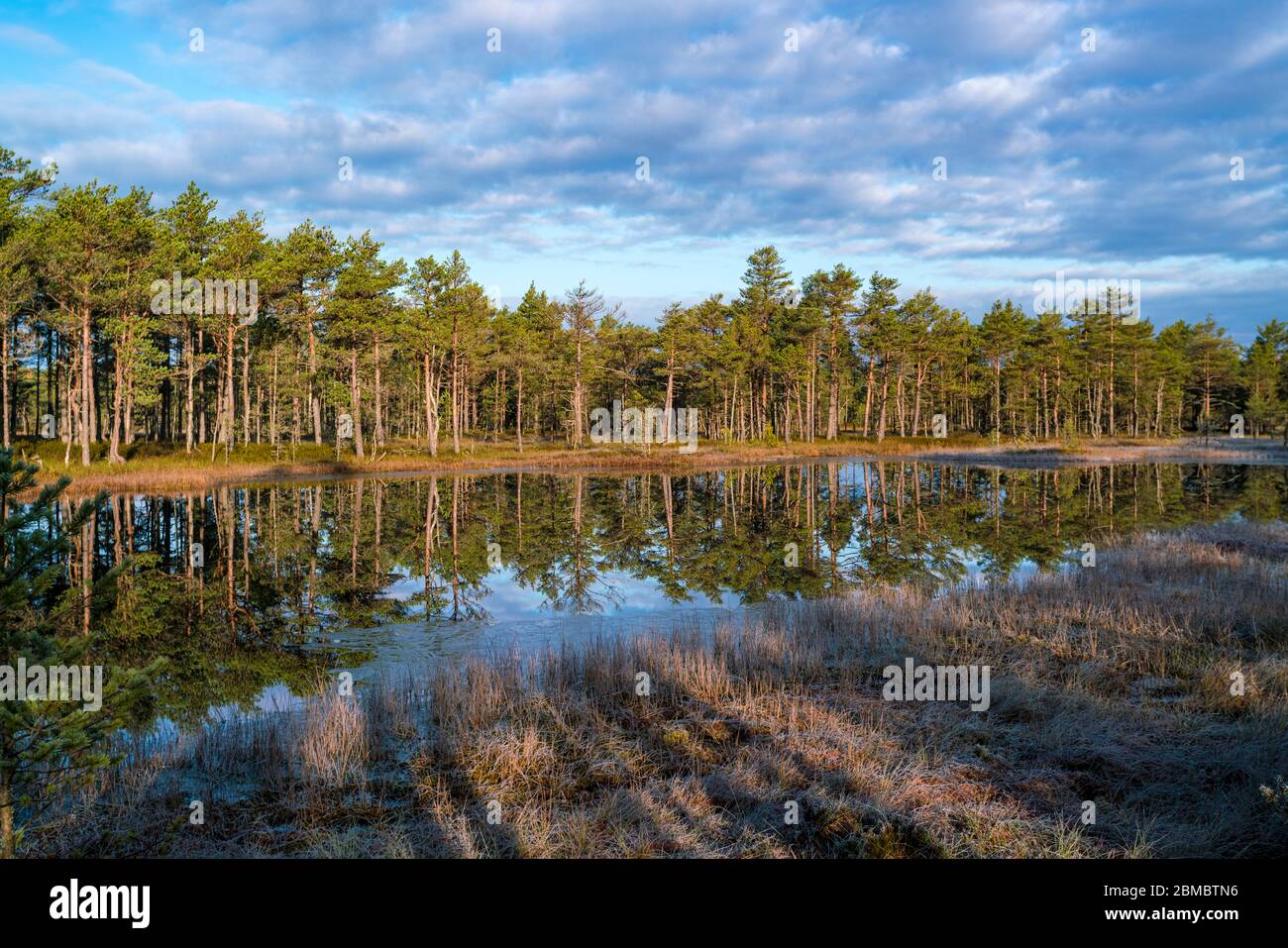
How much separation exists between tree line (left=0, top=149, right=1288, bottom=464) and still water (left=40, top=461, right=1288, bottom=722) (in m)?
16.5

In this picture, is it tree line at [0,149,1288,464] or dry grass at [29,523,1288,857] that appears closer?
dry grass at [29,523,1288,857]

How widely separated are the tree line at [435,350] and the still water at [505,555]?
16522 millimetres

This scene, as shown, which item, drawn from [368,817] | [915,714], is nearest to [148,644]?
[368,817]

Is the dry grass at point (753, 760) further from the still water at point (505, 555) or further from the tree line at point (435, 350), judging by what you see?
the tree line at point (435, 350)

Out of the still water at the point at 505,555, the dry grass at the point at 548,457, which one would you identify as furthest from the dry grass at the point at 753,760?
the dry grass at the point at 548,457

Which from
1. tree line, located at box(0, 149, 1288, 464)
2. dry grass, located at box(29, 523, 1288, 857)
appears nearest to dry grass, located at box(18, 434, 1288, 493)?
tree line, located at box(0, 149, 1288, 464)

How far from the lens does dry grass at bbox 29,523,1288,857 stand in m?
6.34

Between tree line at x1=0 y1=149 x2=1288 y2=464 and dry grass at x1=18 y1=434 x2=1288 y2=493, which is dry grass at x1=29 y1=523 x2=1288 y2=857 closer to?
dry grass at x1=18 y1=434 x2=1288 y2=493

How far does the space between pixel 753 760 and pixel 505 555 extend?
17.0 meters

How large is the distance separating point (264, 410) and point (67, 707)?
104234 millimetres

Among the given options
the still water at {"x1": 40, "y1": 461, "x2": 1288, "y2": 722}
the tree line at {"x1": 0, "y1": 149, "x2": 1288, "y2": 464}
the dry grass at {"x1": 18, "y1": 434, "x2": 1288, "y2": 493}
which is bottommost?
the still water at {"x1": 40, "y1": 461, "x2": 1288, "y2": 722}

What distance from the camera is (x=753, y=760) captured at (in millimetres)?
7887

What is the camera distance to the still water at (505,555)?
14234 mm
